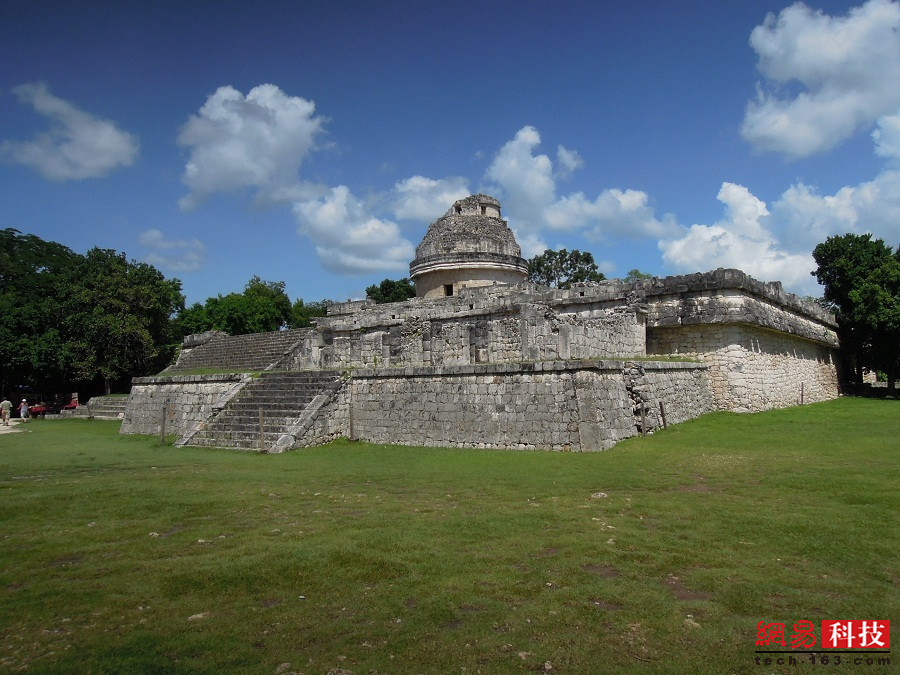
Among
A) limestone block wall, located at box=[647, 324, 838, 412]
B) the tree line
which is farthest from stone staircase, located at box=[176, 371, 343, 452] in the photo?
limestone block wall, located at box=[647, 324, 838, 412]

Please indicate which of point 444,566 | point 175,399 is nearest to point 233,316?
point 175,399

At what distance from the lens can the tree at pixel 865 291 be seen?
2225cm

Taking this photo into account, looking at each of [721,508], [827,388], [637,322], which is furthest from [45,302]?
[827,388]

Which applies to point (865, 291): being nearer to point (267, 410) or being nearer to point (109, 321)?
point (267, 410)

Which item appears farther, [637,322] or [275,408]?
[637,322]

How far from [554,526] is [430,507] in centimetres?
168

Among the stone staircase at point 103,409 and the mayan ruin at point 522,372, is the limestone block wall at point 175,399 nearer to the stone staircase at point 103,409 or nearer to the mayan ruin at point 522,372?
the mayan ruin at point 522,372

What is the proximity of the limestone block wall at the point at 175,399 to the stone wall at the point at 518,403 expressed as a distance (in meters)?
5.44

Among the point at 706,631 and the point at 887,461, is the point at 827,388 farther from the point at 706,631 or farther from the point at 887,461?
the point at 706,631

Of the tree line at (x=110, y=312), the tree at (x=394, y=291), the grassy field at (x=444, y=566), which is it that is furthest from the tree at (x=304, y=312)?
the grassy field at (x=444, y=566)

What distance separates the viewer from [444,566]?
496cm

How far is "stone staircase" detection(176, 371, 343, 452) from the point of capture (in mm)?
14352

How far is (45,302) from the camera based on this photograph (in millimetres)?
29688

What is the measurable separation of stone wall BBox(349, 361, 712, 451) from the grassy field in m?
2.25
